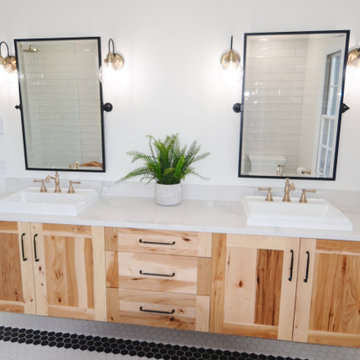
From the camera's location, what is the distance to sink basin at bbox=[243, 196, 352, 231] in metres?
1.80

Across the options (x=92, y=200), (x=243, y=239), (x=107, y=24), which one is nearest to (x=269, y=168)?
(x=243, y=239)

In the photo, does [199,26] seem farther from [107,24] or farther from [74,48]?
[74,48]

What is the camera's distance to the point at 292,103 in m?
2.11

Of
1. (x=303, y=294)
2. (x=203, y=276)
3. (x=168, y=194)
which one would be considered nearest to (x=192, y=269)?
(x=203, y=276)

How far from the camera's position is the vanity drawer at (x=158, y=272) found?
1.90 metres

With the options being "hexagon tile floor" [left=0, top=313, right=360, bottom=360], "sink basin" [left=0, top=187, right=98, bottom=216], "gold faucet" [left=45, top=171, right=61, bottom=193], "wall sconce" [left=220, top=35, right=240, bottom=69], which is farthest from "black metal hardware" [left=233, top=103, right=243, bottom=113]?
"hexagon tile floor" [left=0, top=313, right=360, bottom=360]

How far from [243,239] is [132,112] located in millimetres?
1083

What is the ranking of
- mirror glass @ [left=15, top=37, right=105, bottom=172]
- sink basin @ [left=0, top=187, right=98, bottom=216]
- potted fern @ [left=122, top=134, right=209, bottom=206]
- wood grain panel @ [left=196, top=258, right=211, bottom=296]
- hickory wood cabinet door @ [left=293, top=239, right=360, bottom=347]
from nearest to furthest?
hickory wood cabinet door @ [left=293, top=239, right=360, bottom=347], wood grain panel @ [left=196, top=258, right=211, bottom=296], sink basin @ [left=0, top=187, right=98, bottom=216], potted fern @ [left=122, top=134, right=209, bottom=206], mirror glass @ [left=15, top=37, right=105, bottom=172]

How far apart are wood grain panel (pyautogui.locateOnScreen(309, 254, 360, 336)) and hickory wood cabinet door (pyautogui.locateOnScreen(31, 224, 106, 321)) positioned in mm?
1165

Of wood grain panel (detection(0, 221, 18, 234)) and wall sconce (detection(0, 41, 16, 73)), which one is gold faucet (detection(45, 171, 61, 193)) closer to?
wood grain panel (detection(0, 221, 18, 234))

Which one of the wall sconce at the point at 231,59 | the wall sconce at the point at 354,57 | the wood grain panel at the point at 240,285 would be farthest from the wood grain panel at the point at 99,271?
the wall sconce at the point at 354,57

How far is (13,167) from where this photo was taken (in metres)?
2.46

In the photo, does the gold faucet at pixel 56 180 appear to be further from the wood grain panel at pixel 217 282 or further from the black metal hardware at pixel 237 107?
the black metal hardware at pixel 237 107

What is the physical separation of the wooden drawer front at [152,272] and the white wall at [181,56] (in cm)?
63
